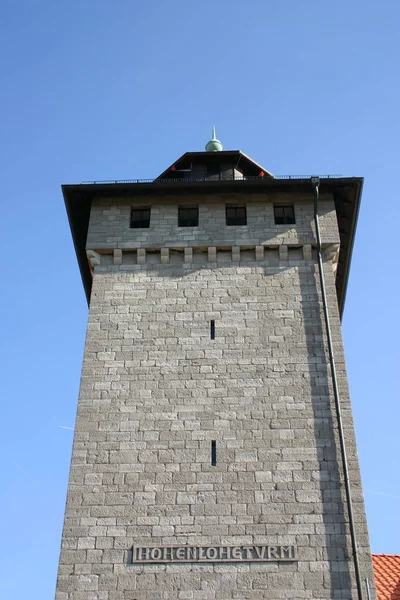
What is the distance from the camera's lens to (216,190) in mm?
20406

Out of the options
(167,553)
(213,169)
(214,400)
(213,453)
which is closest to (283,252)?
(213,169)

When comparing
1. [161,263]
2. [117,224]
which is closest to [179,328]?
[161,263]

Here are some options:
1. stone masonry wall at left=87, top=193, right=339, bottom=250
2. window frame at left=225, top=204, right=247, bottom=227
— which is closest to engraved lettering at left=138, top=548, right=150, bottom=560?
stone masonry wall at left=87, top=193, right=339, bottom=250

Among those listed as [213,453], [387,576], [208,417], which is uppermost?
[208,417]

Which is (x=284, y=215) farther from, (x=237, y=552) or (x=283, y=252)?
(x=237, y=552)

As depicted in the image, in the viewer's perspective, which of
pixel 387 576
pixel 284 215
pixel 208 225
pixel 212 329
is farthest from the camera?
pixel 284 215

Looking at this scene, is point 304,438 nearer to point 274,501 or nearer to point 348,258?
point 274,501

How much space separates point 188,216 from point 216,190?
101 cm

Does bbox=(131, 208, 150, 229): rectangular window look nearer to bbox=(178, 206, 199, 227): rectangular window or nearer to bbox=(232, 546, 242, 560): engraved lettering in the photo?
bbox=(178, 206, 199, 227): rectangular window

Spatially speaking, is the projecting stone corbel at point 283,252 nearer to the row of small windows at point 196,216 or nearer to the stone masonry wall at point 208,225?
the stone masonry wall at point 208,225

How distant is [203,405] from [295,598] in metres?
4.39

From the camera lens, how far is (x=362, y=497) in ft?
49.9

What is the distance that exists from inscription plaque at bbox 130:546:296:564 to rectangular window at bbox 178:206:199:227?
8.43 m

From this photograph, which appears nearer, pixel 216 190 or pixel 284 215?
pixel 284 215
